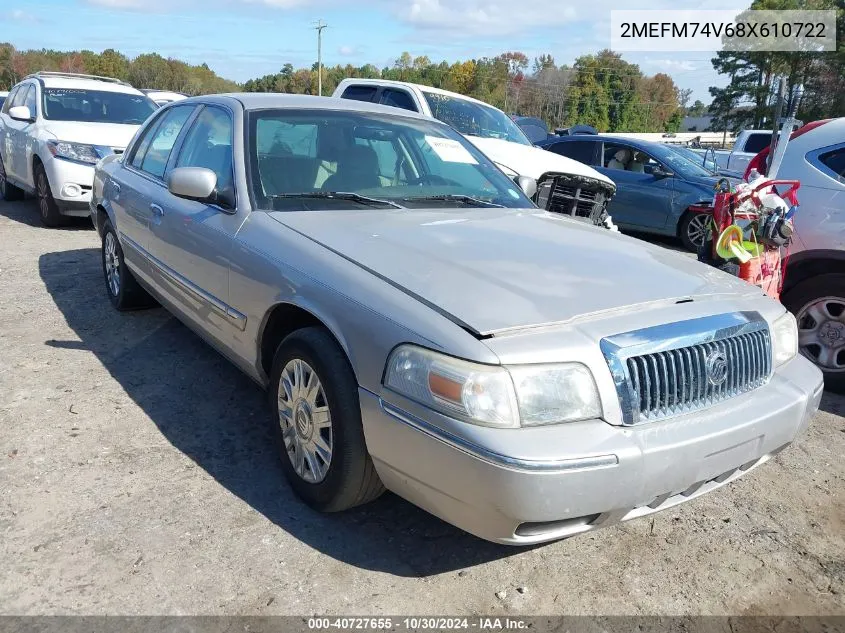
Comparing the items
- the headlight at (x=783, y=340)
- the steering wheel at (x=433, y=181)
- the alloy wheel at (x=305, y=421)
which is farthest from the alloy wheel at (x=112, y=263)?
the headlight at (x=783, y=340)

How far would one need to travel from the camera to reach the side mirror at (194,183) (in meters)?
3.26

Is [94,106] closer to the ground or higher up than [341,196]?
higher up

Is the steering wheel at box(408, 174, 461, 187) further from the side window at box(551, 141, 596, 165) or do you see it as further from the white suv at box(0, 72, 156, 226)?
the side window at box(551, 141, 596, 165)

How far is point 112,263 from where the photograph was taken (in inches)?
208

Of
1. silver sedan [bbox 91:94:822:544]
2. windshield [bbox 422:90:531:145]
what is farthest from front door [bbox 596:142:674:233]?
silver sedan [bbox 91:94:822:544]

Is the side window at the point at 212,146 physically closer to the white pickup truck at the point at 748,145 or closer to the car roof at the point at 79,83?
the car roof at the point at 79,83

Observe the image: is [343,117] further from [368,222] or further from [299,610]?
→ [299,610]

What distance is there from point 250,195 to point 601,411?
76.5 inches

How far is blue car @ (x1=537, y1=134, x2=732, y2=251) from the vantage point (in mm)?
A: 9672

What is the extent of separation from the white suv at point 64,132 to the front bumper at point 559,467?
6.39m

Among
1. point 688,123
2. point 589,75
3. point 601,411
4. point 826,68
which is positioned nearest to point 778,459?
point 601,411

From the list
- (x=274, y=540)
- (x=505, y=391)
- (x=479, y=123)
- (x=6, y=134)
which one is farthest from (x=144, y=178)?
(x=6, y=134)

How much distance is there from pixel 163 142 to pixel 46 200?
4774 mm

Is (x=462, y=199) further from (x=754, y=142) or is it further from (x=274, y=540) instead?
(x=754, y=142)
